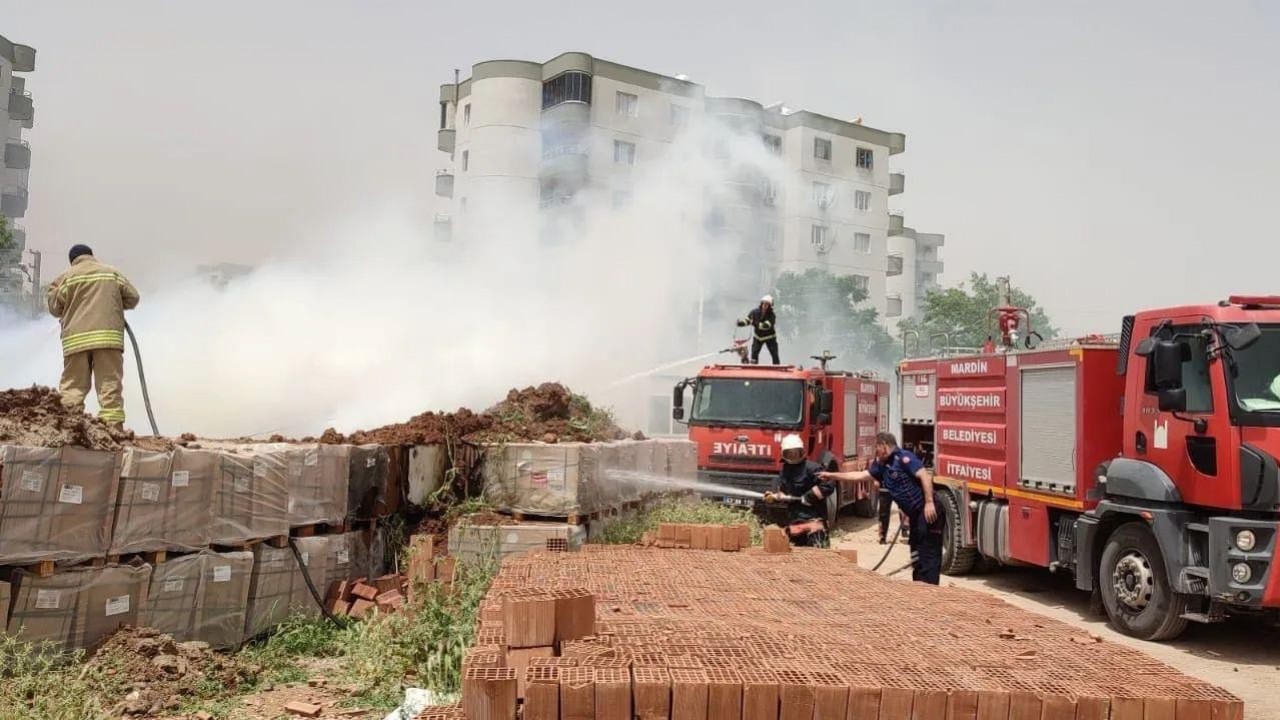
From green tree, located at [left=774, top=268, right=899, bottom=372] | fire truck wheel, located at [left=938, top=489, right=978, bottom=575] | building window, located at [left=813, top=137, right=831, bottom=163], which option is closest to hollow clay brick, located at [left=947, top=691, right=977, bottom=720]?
fire truck wheel, located at [left=938, top=489, right=978, bottom=575]

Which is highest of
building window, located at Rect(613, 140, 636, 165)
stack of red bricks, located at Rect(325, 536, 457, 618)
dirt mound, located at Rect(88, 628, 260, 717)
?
building window, located at Rect(613, 140, 636, 165)

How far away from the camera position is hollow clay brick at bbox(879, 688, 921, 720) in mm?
3307

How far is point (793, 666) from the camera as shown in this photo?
11.6ft

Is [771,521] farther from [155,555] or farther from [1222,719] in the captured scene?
[1222,719]

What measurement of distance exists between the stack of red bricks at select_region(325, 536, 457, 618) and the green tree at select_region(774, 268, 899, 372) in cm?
3659

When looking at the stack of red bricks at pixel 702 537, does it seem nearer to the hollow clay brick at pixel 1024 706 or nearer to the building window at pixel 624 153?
the hollow clay brick at pixel 1024 706

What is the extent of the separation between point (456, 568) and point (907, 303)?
66209 millimetres

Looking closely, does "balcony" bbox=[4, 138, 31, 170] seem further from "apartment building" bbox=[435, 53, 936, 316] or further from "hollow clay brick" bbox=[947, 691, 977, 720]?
"hollow clay brick" bbox=[947, 691, 977, 720]

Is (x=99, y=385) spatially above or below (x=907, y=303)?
below

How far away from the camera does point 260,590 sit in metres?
6.54

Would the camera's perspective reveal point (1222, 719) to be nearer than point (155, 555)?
Yes

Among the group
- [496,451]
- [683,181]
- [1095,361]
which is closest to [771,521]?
[1095,361]

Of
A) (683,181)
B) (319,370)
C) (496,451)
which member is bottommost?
(496,451)

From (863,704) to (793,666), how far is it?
30cm
